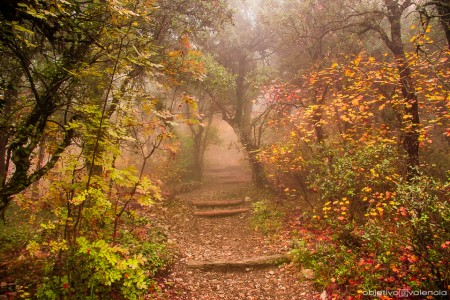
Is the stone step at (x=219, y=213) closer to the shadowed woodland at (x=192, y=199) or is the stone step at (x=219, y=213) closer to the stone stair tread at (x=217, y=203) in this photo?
the shadowed woodland at (x=192, y=199)

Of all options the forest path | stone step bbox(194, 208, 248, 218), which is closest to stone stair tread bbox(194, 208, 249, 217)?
stone step bbox(194, 208, 248, 218)

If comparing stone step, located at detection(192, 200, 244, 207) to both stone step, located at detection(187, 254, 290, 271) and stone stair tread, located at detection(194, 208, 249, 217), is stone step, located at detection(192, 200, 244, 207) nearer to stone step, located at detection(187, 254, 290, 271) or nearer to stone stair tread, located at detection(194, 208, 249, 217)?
stone stair tread, located at detection(194, 208, 249, 217)

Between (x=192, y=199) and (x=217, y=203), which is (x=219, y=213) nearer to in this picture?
(x=217, y=203)

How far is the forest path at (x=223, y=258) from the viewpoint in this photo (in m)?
5.98

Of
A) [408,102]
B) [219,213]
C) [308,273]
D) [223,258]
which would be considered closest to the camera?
[308,273]

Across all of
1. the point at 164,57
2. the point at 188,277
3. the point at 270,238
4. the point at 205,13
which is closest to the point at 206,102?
the point at 205,13

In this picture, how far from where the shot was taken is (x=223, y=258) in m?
7.73

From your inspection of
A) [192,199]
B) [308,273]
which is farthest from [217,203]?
[308,273]

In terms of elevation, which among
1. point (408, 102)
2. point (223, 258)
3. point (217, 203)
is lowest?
point (223, 258)

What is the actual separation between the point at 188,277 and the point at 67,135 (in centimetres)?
434

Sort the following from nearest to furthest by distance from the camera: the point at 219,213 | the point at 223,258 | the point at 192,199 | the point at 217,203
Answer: the point at 223,258
the point at 219,213
the point at 217,203
the point at 192,199

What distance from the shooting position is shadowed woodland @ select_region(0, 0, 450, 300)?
172 inches

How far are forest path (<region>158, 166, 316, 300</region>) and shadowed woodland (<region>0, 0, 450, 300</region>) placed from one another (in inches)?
2.0

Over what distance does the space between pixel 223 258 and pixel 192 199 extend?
6.58 metres
